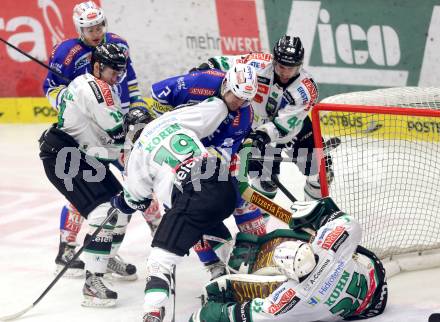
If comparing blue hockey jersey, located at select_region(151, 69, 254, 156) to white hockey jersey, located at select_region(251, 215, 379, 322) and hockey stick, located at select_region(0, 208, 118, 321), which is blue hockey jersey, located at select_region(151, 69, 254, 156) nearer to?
hockey stick, located at select_region(0, 208, 118, 321)

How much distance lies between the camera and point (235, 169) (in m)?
5.84

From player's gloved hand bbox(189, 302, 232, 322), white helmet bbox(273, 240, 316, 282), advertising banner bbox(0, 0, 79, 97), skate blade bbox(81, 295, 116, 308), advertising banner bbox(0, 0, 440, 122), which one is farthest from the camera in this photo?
advertising banner bbox(0, 0, 79, 97)

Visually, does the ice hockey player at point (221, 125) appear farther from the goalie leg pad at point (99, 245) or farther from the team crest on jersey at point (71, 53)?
the team crest on jersey at point (71, 53)

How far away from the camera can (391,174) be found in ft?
21.1

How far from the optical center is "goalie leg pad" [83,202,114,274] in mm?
5730

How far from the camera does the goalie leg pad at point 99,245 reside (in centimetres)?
573

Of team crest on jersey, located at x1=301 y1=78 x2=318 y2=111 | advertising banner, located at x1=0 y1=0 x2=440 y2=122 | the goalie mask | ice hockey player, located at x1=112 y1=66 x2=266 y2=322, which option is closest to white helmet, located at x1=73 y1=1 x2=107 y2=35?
the goalie mask

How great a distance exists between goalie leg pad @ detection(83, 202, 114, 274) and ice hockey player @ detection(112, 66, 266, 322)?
0.46 metres

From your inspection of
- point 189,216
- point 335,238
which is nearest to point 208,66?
point 189,216

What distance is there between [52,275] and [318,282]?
2.06m

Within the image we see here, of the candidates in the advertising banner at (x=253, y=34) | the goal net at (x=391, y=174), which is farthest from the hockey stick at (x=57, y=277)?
the advertising banner at (x=253, y=34)

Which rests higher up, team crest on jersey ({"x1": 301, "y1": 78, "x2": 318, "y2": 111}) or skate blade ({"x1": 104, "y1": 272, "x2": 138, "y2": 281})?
team crest on jersey ({"x1": 301, "y1": 78, "x2": 318, "y2": 111})

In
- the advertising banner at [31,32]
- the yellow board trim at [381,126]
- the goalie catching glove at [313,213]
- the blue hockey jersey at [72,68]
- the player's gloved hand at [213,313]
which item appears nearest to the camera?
the player's gloved hand at [213,313]

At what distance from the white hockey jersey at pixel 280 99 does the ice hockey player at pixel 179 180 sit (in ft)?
3.50
